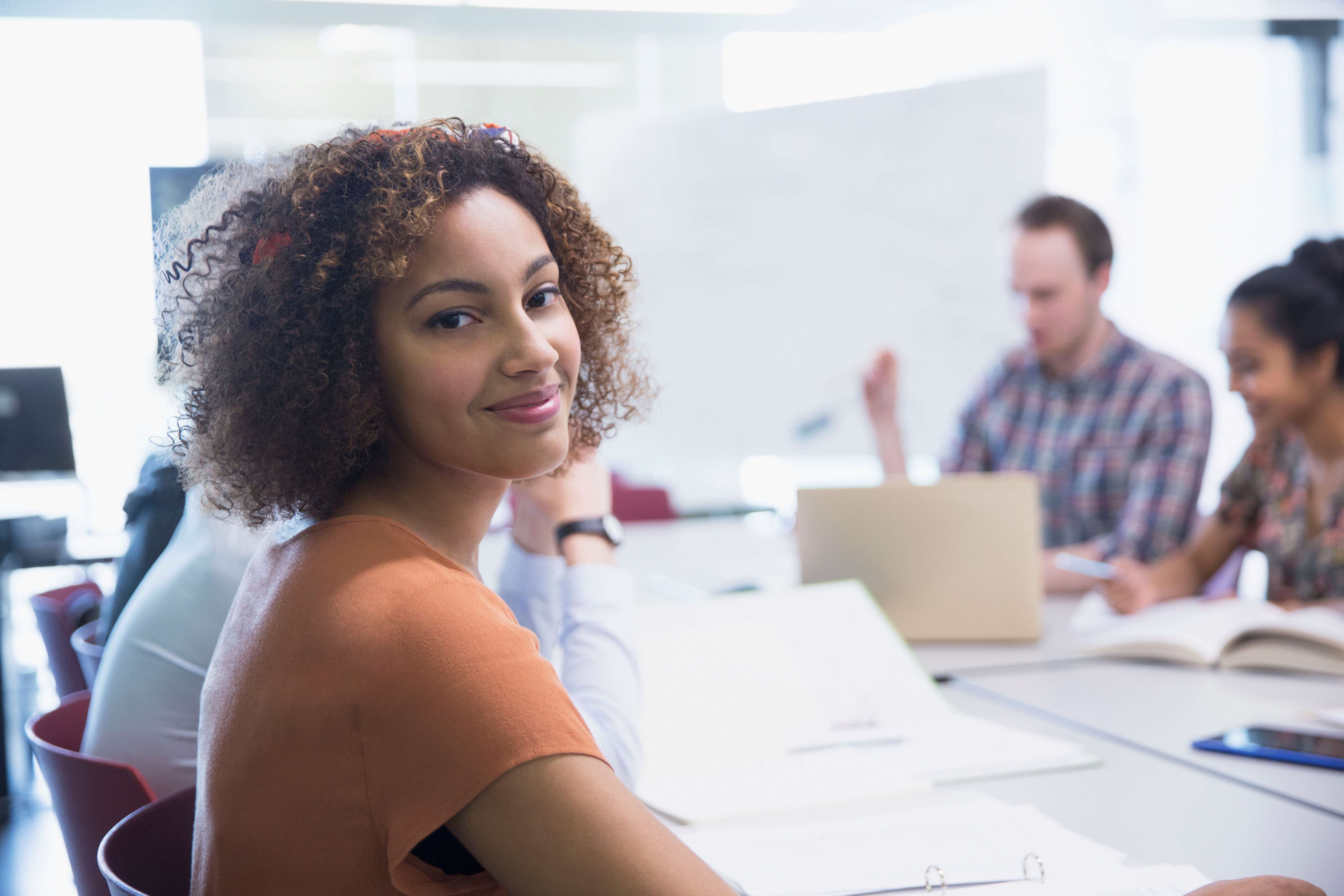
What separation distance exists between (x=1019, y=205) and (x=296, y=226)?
12.3 feet

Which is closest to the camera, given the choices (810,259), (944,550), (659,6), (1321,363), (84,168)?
(944,550)

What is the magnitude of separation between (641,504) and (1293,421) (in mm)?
2264

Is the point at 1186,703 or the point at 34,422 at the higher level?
the point at 34,422

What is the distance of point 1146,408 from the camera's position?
2.77m

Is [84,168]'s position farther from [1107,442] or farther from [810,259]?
[1107,442]

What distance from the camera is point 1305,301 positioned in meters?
2.30

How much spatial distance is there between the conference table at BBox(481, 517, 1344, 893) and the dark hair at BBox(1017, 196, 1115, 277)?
0.99m

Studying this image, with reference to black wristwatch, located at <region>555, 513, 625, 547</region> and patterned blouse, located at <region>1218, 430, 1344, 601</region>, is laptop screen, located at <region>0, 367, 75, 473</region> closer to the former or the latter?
black wristwatch, located at <region>555, 513, 625, 547</region>

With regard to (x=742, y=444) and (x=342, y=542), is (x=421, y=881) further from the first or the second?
(x=742, y=444)

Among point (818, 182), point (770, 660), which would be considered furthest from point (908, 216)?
point (770, 660)

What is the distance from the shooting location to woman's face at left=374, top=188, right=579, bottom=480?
92cm

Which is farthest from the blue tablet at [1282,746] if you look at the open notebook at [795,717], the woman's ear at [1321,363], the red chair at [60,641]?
the red chair at [60,641]

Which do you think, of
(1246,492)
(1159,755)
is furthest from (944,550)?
(1246,492)

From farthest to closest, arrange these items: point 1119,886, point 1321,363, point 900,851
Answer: point 1321,363
point 900,851
point 1119,886
